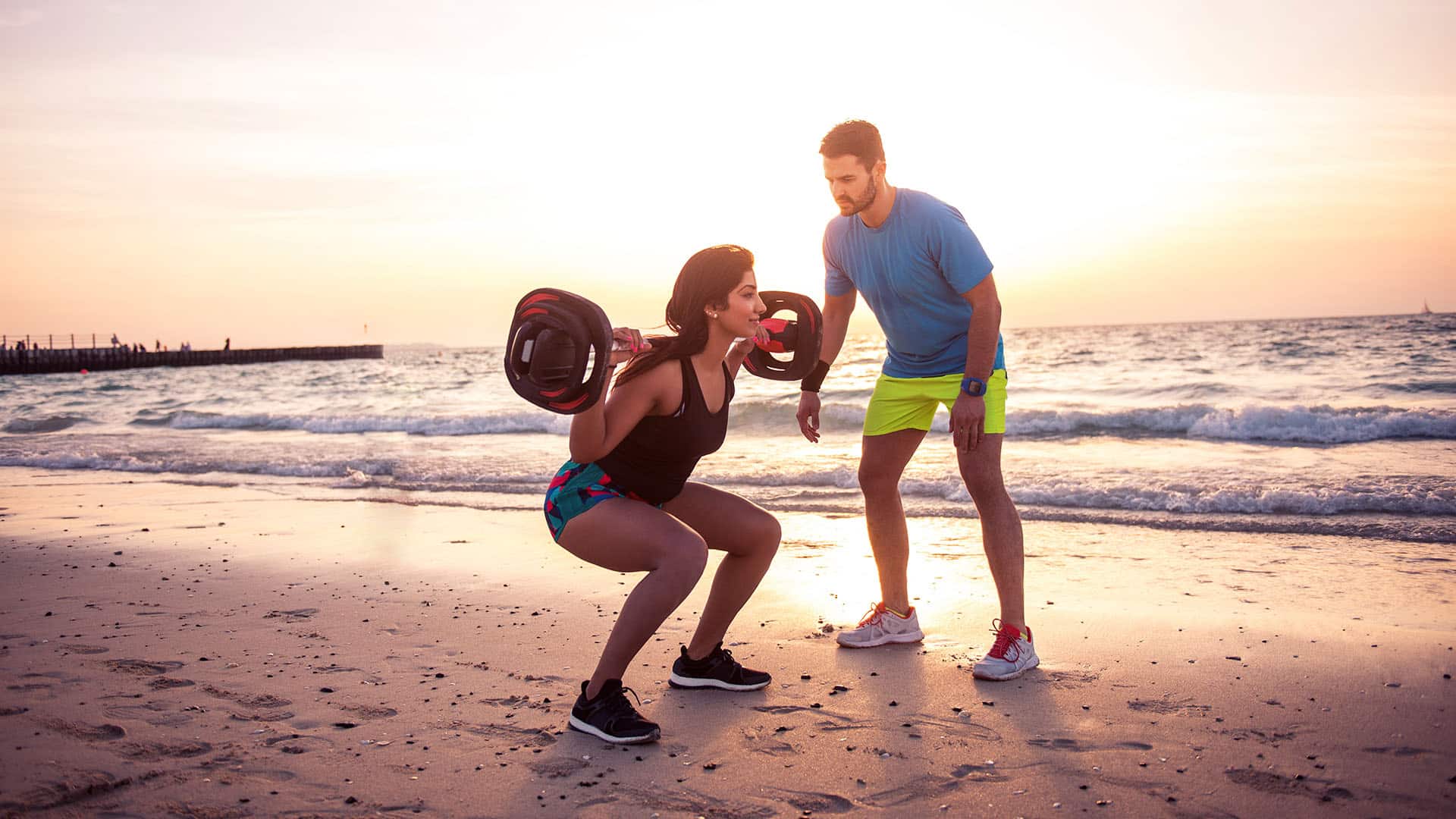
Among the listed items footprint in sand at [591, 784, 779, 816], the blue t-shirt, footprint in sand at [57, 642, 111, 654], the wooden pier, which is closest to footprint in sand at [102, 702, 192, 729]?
footprint in sand at [57, 642, 111, 654]

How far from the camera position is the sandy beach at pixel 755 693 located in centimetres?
264

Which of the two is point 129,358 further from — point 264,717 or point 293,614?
point 264,717

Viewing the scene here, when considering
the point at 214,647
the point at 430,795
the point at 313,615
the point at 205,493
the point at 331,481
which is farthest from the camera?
the point at 331,481

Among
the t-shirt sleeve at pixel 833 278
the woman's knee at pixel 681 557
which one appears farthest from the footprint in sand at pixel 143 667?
the t-shirt sleeve at pixel 833 278

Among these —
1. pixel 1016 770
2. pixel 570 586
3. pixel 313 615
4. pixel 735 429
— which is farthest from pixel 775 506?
pixel 735 429

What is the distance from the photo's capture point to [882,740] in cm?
302

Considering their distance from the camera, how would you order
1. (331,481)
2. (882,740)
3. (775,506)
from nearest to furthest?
1. (882,740)
2. (775,506)
3. (331,481)

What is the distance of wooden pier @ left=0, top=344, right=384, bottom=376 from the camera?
1886 inches

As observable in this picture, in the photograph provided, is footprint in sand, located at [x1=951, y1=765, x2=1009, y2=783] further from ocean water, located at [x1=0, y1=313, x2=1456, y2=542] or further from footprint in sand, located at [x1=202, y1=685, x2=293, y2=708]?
ocean water, located at [x1=0, y1=313, x2=1456, y2=542]

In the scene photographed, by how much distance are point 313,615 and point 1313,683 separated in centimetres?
404

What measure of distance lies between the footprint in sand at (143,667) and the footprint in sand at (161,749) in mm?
777

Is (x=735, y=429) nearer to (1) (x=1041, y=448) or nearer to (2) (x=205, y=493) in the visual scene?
(1) (x=1041, y=448)

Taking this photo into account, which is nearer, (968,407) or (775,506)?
(968,407)

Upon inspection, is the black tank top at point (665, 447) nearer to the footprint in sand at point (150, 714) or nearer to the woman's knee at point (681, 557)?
the woman's knee at point (681, 557)
